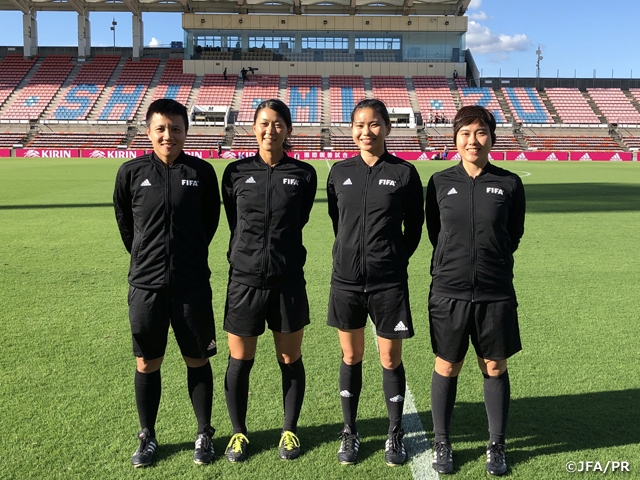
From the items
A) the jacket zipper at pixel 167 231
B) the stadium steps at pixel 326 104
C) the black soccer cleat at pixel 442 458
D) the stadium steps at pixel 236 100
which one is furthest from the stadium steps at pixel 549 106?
the jacket zipper at pixel 167 231

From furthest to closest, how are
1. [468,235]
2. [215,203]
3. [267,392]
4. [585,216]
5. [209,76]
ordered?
[209,76] < [585,216] < [267,392] < [215,203] < [468,235]

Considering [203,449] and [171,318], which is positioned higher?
[171,318]

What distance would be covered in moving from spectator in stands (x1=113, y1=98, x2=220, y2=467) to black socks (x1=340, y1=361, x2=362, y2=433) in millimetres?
814

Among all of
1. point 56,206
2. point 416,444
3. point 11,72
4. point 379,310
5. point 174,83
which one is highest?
point 11,72

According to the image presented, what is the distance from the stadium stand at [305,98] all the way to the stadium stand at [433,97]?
8.53 meters

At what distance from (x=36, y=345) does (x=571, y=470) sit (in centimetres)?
424

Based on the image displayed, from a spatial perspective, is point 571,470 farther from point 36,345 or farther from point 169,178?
point 36,345

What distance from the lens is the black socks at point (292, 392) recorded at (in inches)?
135

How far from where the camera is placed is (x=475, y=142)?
3.17 metres

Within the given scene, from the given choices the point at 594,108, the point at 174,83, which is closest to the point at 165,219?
the point at 174,83

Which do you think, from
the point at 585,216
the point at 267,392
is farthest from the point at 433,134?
the point at 267,392

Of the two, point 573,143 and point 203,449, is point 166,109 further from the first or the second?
point 573,143

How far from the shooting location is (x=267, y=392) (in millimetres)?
4145

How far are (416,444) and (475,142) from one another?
71.9 inches
